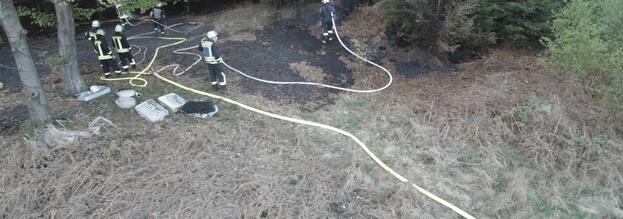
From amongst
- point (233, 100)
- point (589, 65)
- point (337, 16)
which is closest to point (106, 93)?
point (233, 100)

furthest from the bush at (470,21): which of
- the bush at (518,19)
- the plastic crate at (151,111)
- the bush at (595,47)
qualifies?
the plastic crate at (151,111)

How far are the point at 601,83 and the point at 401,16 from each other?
15.5 feet

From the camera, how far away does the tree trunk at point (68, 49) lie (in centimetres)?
792

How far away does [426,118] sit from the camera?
842cm

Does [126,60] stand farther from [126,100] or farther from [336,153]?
[336,153]

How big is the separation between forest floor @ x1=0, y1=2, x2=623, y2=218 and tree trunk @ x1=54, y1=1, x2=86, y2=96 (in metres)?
0.35

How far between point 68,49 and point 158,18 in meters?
4.36

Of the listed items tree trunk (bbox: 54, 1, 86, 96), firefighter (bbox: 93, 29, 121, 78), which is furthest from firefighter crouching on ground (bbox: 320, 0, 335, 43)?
tree trunk (bbox: 54, 1, 86, 96)

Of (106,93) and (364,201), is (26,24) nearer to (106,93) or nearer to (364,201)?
(106,93)

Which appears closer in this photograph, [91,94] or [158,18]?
[91,94]

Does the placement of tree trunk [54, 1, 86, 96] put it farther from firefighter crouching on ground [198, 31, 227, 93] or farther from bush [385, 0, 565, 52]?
bush [385, 0, 565, 52]

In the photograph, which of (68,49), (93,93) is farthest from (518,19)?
(68,49)

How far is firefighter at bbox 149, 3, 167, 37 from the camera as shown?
12172 mm

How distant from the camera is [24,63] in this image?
23.2 ft
